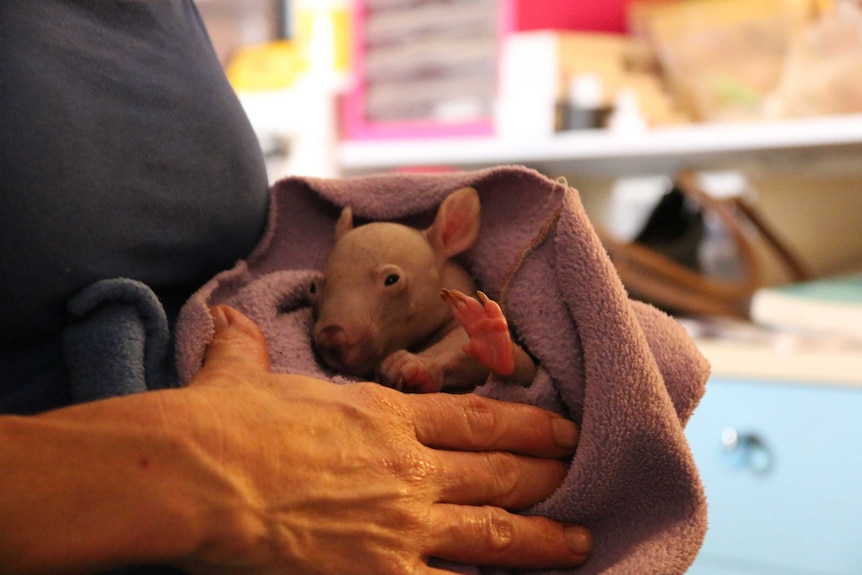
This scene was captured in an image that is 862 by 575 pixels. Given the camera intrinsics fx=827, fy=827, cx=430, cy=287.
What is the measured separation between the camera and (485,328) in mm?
594

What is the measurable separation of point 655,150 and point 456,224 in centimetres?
92

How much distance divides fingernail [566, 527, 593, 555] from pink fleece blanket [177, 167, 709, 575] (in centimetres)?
1

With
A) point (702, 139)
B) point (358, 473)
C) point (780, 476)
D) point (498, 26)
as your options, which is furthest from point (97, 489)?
point (498, 26)

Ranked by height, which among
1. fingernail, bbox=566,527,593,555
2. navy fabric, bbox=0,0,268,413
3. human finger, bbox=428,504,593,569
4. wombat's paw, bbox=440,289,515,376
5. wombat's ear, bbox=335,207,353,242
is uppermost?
navy fabric, bbox=0,0,268,413

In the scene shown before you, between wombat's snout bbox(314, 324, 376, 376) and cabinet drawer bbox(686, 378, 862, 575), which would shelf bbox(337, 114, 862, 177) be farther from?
wombat's snout bbox(314, 324, 376, 376)

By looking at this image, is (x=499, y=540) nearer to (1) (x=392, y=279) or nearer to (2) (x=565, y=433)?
(2) (x=565, y=433)

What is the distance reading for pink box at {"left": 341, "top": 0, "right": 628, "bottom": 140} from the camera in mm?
1659

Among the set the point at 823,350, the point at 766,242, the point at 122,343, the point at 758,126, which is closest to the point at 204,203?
the point at 122,343

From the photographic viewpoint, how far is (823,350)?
1236mm

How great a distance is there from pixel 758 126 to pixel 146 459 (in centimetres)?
125

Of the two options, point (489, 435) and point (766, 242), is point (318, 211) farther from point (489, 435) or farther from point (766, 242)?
point (766, 242)

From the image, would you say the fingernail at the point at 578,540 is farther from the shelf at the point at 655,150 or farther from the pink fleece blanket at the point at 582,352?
the shelf at the point at 655,150

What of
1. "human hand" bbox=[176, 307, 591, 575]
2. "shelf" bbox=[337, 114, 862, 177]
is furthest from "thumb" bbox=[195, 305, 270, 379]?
"shelf" bbox=[337, 114, 862, 177]

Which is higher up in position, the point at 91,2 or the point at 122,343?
the point at 91,2
